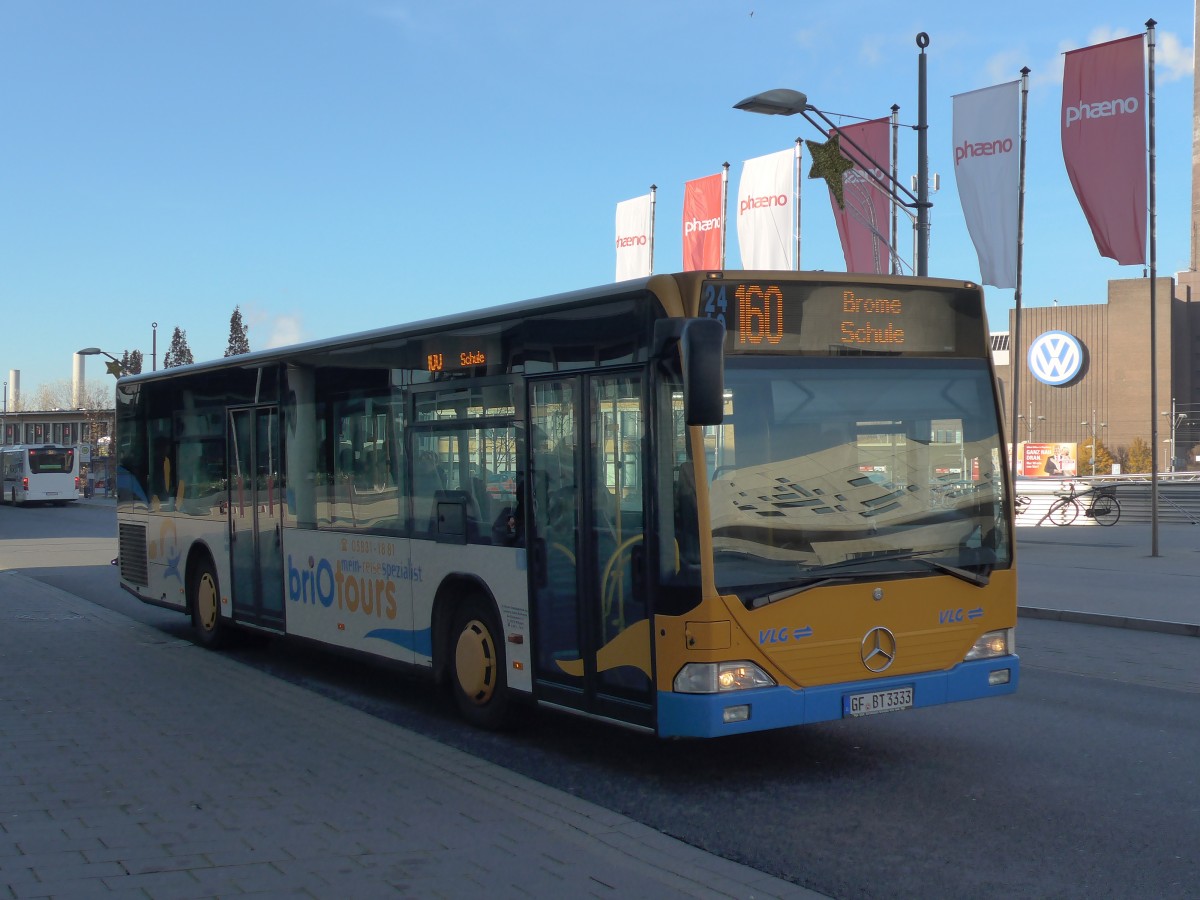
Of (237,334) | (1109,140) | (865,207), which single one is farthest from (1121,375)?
(1109,140)

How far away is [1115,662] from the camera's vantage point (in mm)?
11609

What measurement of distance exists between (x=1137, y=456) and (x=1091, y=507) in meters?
103

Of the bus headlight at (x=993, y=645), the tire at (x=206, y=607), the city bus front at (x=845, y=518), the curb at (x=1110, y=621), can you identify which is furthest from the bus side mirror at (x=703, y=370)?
the curb at (x=1110, y=621)

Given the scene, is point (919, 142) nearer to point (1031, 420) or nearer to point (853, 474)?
point (853, 474)

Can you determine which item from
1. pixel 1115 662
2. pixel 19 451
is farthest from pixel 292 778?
pixel 19 451

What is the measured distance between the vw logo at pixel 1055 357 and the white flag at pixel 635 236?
51239 millimetres

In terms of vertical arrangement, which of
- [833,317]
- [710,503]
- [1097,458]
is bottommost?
[1097,458]

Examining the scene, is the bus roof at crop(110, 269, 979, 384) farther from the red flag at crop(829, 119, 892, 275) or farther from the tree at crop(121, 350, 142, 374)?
the tree at crop(121, 350, 142, 374)

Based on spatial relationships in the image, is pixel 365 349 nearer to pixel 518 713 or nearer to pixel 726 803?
pixel 518 713

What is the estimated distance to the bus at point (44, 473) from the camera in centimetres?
6081

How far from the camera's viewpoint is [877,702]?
23.6 feet

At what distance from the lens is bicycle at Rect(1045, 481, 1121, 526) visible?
29266 mm

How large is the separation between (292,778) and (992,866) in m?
3.65

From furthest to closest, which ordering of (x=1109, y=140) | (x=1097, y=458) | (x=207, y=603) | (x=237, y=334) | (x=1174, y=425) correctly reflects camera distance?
1. (x=1097, y=458)
2. (x=1174, y=425)
3. (x=237, y=334)
4. (x=1109, y=140)
5. (x=207, y=603)
